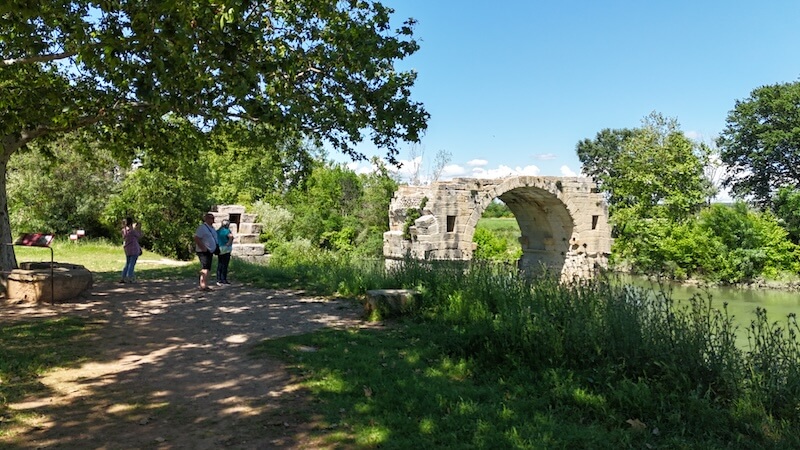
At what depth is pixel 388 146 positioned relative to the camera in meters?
10.1

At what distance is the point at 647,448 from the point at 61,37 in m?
8.99

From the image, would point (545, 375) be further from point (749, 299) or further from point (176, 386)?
point (749, 299)

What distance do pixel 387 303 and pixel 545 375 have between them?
3275 mm

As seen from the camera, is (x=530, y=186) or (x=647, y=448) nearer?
Answer: (x=647, y=448)

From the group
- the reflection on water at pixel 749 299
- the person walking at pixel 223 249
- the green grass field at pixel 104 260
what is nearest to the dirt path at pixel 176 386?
the person walking at pixel 223 249

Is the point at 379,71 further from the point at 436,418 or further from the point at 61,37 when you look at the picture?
the point at 436,418

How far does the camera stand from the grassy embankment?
4.09 metres

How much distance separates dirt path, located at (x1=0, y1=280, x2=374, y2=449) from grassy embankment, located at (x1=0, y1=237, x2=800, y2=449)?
12.2 inches

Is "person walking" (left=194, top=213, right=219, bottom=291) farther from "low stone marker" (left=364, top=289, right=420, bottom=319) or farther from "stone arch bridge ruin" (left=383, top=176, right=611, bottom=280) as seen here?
"stone arch bridge ruin" (left=383, top=176, right=611, bottom=280)

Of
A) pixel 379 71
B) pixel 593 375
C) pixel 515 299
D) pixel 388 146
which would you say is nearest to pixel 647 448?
pixel 593 375

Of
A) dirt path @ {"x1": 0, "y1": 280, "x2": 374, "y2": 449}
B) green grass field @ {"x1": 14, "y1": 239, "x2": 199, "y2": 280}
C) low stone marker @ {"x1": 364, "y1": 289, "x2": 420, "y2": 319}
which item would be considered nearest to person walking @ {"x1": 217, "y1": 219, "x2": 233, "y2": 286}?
green grass field @ {"x1": 14, "y1": 239, "x2": 199, "y2": 280}

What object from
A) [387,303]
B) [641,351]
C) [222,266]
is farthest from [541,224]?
[641,351]

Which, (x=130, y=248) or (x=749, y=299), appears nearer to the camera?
(x=130, y=248)

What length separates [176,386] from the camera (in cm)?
516
